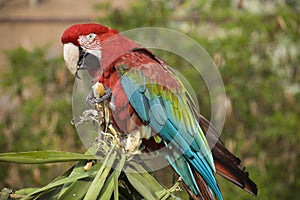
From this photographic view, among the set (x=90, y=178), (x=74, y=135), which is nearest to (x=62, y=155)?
(x=90, y=178)

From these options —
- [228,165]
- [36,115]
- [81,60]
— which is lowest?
[36,115]

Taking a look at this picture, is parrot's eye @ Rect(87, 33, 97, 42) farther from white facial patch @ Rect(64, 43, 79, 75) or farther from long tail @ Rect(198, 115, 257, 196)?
long tail @ Rect(198, 115, 257, 196)

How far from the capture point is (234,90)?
7.27 feet

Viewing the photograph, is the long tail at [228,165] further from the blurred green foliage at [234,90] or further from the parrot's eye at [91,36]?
the blurred green foliage at [234,90]

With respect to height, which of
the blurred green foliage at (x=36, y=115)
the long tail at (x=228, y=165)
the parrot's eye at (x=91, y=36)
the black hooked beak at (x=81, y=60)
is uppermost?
the parrot's eye at (x=91, y=36)

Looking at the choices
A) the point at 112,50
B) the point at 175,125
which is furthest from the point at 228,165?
the point at 112,50

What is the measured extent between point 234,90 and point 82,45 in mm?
1295

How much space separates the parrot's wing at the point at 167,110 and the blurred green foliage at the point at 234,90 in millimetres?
1100

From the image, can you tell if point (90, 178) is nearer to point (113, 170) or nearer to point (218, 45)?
point (113, 170)

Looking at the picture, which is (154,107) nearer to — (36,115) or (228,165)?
(228,165)

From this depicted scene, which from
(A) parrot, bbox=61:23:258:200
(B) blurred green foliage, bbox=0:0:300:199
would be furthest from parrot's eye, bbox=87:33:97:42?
(B) blurred green foliage, bbox=0:0:300:199

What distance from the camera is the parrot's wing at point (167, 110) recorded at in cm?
90

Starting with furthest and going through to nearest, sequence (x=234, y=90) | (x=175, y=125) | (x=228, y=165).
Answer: (x=234, y=90) → (x=175, y=125) → (x=228, y=165)

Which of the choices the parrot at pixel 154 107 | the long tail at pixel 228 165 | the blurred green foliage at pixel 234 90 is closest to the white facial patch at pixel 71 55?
the parrot at pixel 154 107
